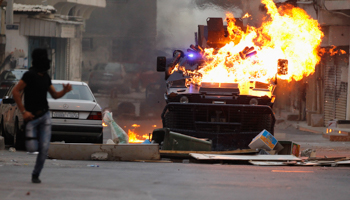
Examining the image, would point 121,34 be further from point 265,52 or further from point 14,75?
point 265,52

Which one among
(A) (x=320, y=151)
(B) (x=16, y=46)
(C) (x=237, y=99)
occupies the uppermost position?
(B) (x=16, y=46)

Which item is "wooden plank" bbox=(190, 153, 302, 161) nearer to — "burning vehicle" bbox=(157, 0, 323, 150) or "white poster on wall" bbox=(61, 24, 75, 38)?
"burning vehicle" bbox=(157, 0, 323, 150)

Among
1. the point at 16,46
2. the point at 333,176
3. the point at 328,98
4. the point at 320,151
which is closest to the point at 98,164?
the point at 333,176

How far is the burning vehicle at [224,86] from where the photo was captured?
11.7 metres

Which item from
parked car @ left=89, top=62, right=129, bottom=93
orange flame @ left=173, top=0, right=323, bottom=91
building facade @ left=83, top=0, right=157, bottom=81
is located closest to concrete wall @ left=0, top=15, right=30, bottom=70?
parked car @ left=89, top=62, right=129, bottom=93

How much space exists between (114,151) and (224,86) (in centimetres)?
314

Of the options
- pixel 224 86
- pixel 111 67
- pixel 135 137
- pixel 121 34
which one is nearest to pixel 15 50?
pixel 111 67

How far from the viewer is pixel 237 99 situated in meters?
11.8

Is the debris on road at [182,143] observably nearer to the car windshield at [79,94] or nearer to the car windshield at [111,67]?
the car windshield at [79,94]

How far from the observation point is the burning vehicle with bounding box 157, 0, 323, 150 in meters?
11.7

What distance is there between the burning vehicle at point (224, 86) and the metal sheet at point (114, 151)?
1.75 metres

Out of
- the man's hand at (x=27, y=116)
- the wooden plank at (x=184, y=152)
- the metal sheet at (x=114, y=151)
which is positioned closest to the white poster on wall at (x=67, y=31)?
the wooden plank at (x=184, y=152)

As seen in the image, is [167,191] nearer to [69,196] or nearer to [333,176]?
[69,196]

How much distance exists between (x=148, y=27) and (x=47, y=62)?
34.7 m
